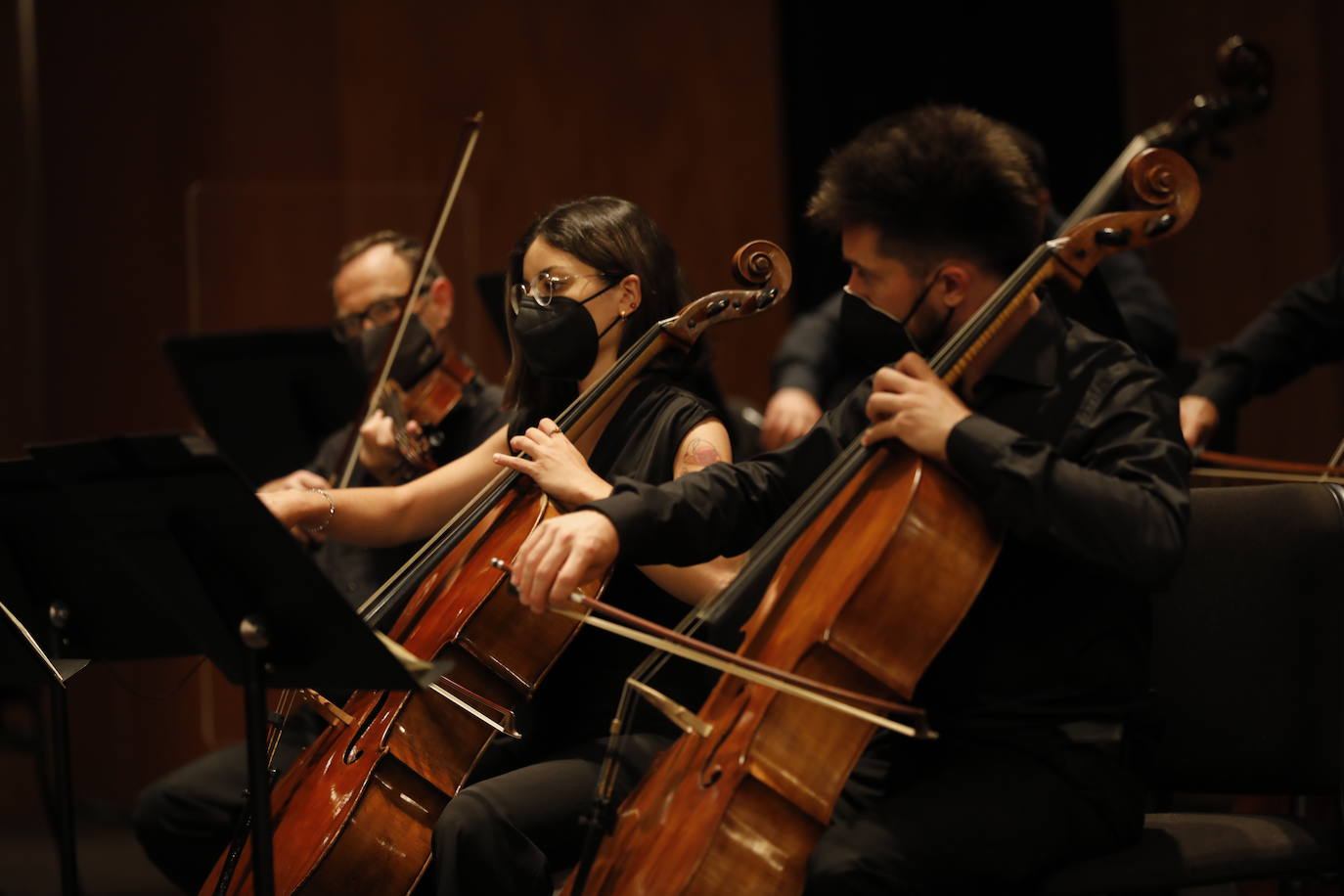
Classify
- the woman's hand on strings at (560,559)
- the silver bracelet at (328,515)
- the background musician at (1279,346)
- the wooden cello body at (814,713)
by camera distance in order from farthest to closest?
the background musician at (1279,346), the silver bracelet at (328,515), the woman's hand on strings at (560,559), the wooden cello body at (814,713)

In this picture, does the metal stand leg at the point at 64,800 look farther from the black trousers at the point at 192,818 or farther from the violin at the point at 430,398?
the violin at the point at 430,398

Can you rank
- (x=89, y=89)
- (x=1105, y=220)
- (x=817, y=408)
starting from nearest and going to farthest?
(x=1105, y=220), (x=817, y=408), (x=89, y=89)

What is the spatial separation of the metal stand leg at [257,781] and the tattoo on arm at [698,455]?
63cm

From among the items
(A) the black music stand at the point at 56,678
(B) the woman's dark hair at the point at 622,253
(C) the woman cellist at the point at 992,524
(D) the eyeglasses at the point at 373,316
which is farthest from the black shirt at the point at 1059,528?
(D) the eyeglasses at the point at 373,316

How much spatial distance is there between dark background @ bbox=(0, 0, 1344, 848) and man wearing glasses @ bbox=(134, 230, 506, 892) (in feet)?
5.20

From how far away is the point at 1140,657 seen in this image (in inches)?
66.2

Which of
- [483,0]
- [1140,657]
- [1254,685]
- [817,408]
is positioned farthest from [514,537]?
[483,0]

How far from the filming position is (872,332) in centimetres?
172

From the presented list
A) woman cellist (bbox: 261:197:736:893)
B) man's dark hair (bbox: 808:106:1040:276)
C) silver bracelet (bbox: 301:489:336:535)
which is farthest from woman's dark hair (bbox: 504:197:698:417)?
man's dark hair (bbox: 808:106:1040:276)

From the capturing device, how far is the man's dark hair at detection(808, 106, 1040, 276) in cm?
170

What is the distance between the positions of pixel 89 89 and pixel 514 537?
322cm

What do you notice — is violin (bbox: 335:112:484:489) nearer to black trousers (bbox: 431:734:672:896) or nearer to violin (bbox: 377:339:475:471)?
violin (bbox: 377:339:475:471)

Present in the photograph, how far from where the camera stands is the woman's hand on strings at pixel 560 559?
1600mm

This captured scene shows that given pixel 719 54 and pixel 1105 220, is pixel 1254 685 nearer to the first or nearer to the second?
pixel 1105 220
